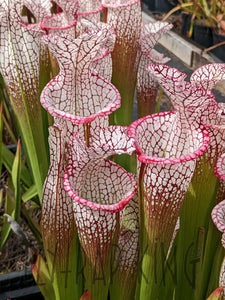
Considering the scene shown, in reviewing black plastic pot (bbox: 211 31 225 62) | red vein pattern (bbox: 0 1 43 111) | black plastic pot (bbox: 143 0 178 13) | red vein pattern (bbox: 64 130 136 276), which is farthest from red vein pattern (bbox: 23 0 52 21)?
black plastic pot (bbox: 143 0 178 13)

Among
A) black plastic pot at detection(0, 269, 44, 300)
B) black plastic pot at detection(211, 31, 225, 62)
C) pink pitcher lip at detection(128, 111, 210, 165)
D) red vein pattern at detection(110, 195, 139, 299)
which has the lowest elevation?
black plastic pot at detection(0, 269, 44, 300)

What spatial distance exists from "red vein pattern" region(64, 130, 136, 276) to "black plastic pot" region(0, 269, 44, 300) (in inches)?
23.3

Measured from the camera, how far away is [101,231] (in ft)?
2.23

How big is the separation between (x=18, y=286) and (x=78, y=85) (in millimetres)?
778

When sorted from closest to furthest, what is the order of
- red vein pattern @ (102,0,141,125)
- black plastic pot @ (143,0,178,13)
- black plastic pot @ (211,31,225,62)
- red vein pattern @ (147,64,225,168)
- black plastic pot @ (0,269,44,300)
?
1. red vein pattern @ (147,64,225,168)
2. red vein pattern @ (102,0,141,125)
3. black plastic pot @ (0,269,44,300)
4. black plastic pot @ (211,31,225,62)
5. black plastic pot @ (143,0,178,13)

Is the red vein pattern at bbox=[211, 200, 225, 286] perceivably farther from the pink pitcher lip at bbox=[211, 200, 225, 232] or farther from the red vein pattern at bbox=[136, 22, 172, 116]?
the red vein pattern at bbox=[136, 22, 172, 116]

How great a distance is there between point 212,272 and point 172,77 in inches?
15.7

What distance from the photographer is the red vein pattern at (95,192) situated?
628mm

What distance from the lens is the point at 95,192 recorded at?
0.70m

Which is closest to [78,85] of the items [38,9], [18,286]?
[38,9]

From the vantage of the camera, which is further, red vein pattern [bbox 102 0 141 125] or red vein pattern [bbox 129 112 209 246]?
red vein pattern [bbox 102 0 141 125]

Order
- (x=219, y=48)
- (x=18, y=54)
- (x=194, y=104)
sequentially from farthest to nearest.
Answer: (x=219, y=48), (x=18, y=54), (x=194, y=104)

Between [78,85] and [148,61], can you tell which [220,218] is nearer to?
[78,85]

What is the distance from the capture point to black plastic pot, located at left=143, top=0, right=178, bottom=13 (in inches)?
159
